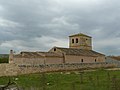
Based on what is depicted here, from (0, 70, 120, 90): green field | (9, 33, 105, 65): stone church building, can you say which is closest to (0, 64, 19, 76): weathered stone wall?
(9, 33, 105, 65): stone church building

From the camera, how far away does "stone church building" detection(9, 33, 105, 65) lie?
40.6m

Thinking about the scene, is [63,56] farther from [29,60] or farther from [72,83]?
[72,83]

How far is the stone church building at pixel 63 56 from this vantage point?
133 feet

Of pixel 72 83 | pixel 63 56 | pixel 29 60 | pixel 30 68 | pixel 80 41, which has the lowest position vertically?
pixel 72 83

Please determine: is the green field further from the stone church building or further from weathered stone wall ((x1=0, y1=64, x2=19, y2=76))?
the stone church building

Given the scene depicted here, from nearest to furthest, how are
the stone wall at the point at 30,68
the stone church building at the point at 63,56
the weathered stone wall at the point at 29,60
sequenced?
1. the stone wall at the point at 30,68
2. the weathered stone wall at the point at 29,60
3. the stone church building at the point at 63,56

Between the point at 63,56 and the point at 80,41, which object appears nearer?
the point at 63,56

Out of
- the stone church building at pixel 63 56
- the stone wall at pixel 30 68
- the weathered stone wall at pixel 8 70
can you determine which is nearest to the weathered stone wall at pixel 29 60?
the stone church building at pixel 63 56

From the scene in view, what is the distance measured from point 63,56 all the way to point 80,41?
58.1 ft

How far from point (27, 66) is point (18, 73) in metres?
2.20

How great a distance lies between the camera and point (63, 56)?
47.4 metres

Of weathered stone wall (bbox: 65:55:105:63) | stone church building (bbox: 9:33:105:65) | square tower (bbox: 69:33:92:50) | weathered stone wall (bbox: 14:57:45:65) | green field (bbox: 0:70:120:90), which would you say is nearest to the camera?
green field (bbox: 0:70:120:90)

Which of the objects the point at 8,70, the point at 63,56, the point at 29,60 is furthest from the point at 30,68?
the point at 63,56

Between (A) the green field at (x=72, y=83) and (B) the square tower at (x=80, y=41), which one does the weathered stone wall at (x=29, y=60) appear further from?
(B) the square tower at (x=80, y=41)
